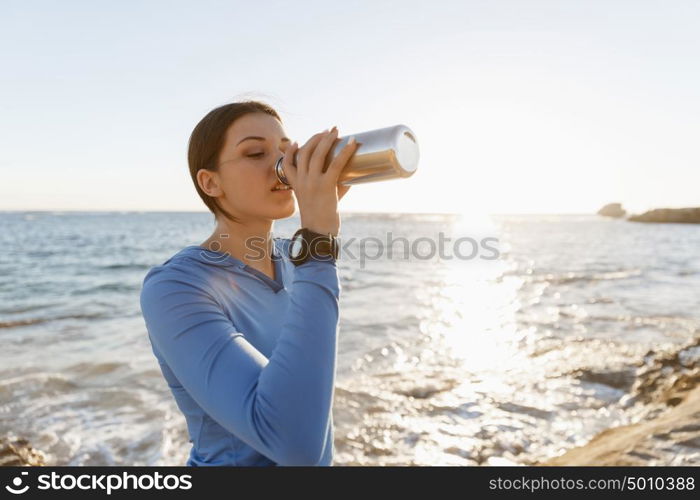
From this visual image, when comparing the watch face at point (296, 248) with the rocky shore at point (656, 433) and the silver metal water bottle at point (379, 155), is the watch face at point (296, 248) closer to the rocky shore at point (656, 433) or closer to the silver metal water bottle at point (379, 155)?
the silver metal water bottle at point (379, 155)

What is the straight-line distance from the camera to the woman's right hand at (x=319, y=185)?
1.24m

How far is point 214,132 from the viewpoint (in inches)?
66.7

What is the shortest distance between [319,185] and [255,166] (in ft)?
1.51

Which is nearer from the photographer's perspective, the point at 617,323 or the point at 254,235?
the point at 254,235

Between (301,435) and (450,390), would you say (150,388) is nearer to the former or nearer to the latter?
(450,390)

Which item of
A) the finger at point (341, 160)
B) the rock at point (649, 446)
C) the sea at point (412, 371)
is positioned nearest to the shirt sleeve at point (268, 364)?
the finger at point (341, 160)

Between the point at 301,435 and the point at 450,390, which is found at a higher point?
the point at 301,435

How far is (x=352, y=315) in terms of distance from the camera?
36.2ft

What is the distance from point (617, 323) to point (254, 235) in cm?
1026

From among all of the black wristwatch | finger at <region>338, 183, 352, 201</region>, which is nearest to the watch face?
the black wristwatch

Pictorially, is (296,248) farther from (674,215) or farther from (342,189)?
(674,215)

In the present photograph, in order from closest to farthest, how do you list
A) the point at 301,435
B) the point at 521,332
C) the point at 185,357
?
the point at 301,435 → the point at 185,357 → the point at 521,332

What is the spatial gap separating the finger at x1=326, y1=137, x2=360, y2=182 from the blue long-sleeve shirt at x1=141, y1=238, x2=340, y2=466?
22cm
